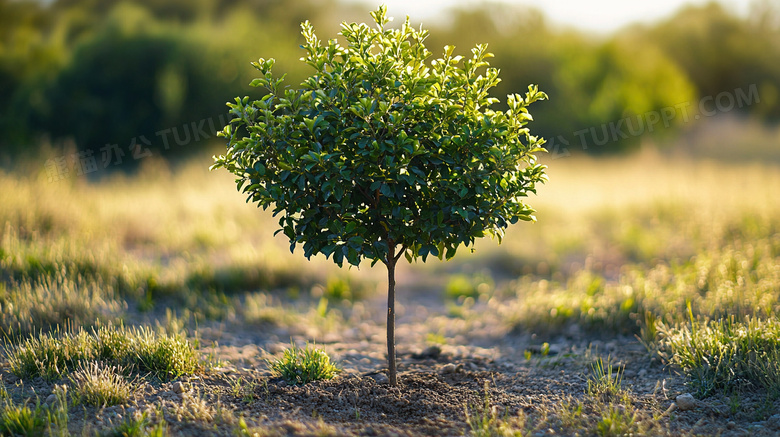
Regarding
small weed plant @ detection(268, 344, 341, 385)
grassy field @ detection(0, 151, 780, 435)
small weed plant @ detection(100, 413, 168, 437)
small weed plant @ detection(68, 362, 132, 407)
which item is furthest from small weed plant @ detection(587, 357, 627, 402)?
small weed plant @ detection(68, 362, 132, 407)

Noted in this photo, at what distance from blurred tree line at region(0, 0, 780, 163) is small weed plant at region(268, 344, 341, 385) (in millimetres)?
9866

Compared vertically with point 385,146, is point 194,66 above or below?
above

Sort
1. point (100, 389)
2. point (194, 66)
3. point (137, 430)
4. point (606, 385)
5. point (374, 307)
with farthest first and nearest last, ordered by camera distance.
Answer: point (194, 66)
point (374, 307)
point (606, 385)
point (100, 389)
point (137, 430)

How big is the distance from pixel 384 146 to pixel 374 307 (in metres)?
4.16

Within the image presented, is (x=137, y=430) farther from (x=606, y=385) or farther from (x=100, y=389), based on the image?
(x=606, y=385)

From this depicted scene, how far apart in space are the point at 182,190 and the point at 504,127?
9.61 m

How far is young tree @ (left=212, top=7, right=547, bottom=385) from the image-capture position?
374 centimetres

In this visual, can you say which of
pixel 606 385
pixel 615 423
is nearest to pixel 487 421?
pixel 615 423

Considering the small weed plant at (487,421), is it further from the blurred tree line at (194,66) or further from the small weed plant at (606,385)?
the blurred tree line at (194,66)

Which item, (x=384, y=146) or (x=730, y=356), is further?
(x=730, y=356)

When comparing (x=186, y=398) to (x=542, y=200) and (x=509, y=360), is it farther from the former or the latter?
(x=542, y=200)

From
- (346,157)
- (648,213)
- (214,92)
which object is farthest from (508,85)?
(346,157)

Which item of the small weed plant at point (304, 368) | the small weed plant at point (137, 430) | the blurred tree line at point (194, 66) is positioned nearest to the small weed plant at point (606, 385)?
the small weed plant at point (304, 368)

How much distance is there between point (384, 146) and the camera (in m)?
3.67
